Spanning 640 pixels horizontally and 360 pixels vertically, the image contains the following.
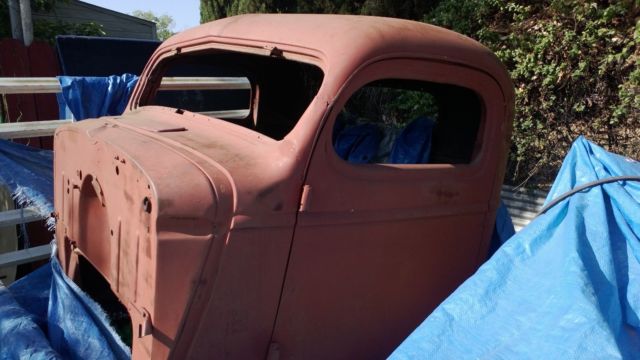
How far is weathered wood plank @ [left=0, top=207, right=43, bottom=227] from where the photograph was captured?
3.05 metres

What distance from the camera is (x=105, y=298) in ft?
8.20

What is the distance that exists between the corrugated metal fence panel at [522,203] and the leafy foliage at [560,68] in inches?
3.9

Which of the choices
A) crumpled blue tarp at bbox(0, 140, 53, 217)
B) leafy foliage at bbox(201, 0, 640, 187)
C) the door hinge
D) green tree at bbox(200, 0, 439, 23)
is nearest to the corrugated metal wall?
green tree at bbox(200, 0, 439, 23)

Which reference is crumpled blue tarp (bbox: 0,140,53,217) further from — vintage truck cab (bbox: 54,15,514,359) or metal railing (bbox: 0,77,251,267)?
vintage truck cab (bbox: 54,15,514,359)

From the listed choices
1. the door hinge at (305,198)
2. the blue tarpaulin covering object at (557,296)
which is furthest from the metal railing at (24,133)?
the blue tarpaulin covering object at (557,296)

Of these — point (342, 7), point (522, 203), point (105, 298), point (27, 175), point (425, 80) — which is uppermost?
point (342, 7)

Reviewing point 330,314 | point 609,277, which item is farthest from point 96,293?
point 609,277

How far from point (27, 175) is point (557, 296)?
2.79 m

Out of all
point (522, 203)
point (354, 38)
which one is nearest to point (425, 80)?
point (354, 38)

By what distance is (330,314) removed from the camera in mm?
1941

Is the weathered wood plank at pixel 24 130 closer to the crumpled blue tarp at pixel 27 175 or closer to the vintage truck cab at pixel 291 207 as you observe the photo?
the crumpled blue tarp at pixel 27 175

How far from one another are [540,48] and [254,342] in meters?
3.60

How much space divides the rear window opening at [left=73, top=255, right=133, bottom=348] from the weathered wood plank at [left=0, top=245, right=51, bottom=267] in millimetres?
962

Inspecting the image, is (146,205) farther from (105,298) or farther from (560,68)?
(560,68)
